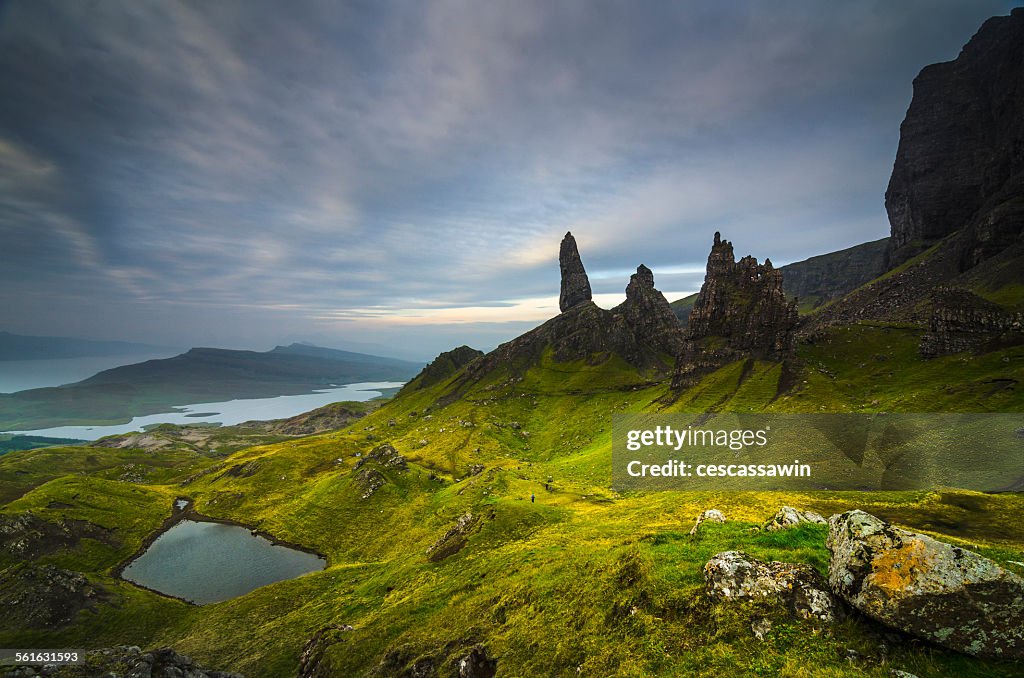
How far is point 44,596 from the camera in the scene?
175 ft

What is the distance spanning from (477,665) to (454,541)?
83.5 feet

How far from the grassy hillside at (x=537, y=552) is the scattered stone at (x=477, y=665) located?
609 millimetres

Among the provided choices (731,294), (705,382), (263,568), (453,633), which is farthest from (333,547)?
(731,294)

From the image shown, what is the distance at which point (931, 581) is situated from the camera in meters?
11.8

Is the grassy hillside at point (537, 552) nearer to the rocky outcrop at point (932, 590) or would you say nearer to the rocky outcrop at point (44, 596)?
the rocky outcrop at point (932, 590)

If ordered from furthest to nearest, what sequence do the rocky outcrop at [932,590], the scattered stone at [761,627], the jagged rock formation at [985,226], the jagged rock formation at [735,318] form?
1. the jagged rock formation at [985,226]
2. the jagged rock formation at [735,318]
3. the scattered stone at [761,627]
4. the rocky outcrop at [932,590]

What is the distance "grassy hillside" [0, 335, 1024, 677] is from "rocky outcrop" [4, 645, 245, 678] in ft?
31.5

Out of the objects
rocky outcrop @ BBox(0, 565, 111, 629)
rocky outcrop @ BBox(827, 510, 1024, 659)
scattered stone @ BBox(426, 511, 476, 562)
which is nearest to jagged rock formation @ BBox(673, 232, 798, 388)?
scattered stone @ BBox(426, 511, 476, 562)

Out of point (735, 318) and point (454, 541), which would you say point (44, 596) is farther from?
point (735, 318)

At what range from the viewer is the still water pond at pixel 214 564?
64875 mm

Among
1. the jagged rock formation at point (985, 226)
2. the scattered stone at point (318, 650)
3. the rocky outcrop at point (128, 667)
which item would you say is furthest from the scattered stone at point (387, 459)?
the jagged rock formation at point (985, 226)

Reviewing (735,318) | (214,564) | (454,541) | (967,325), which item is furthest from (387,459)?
(967,325)

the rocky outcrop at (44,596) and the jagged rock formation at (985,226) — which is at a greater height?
the jagged rock formation at (985,226)

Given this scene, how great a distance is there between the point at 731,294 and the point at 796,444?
4116 inches
